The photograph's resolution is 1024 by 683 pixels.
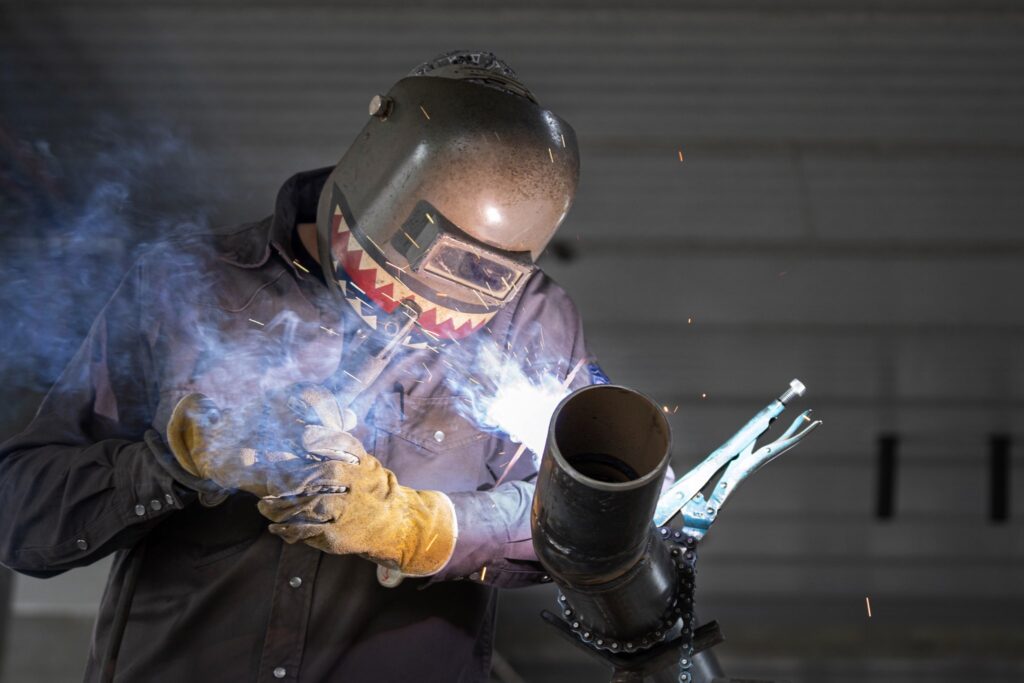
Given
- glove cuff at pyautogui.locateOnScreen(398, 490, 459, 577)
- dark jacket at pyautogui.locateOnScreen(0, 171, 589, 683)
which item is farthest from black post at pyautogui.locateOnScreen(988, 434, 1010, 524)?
glove cuff at pyautogui.locateOnScreen(398, 490, 459, 577)

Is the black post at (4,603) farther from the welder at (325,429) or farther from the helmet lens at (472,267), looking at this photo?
the helmet lens at (472,267)

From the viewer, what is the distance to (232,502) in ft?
7.14

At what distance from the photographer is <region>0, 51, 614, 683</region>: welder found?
6.38ft

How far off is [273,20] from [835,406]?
5.24m

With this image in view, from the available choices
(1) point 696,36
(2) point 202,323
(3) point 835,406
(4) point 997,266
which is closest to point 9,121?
(1) point 696,36

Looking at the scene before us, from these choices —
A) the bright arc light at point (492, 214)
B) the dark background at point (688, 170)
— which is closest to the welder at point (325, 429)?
the bright arc light at point (492, 214)

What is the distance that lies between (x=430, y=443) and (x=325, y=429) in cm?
37

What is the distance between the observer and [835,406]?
8.62m

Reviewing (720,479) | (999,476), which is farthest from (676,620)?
(999,476)

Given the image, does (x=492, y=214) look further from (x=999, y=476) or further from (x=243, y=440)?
(x=999, y=476)

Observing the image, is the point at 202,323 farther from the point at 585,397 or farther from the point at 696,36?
the point at 696,36

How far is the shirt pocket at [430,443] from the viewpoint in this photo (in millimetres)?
2236

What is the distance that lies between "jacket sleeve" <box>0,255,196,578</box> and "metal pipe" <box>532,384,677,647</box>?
61cm

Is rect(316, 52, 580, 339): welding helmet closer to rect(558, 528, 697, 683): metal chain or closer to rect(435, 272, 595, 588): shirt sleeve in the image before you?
rect(435, 272, 595, 588): shirt sleeve
